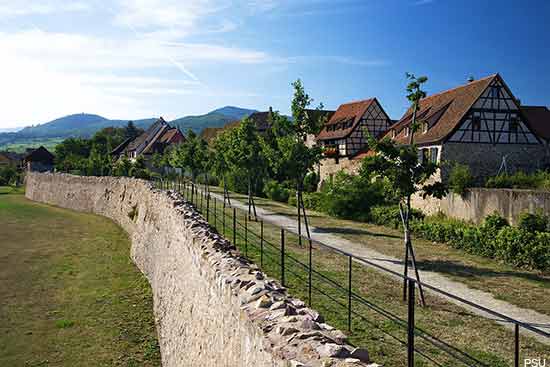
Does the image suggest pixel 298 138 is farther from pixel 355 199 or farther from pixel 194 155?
pixel 194 155

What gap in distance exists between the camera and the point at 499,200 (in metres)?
22.7

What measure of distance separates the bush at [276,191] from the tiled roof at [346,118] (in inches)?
279

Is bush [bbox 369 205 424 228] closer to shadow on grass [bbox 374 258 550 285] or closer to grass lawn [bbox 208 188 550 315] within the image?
grass lawn [bbox 208 188 550 315]

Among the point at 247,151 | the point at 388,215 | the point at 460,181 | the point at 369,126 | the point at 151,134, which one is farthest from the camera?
the point at 151,134

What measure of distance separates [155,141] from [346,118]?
38701 mm

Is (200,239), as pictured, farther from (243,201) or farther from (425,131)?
(243,201)

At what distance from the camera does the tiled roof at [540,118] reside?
3458 cm

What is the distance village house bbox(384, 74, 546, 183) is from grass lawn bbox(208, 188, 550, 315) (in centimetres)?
752

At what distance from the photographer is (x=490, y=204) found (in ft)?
76.6

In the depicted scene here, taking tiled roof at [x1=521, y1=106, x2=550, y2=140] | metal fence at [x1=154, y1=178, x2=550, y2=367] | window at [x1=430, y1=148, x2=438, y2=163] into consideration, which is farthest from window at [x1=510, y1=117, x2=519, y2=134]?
metal fence at [x1=154, y1=178, x2=550, y2=367]

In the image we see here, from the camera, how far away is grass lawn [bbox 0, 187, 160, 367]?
12.9 metres

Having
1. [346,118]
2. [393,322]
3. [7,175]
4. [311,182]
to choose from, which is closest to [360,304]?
[393,322]

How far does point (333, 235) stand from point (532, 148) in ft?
54.7

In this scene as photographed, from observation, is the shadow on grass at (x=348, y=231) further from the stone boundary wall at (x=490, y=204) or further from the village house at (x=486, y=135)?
the village house at (x=486, y=135)
